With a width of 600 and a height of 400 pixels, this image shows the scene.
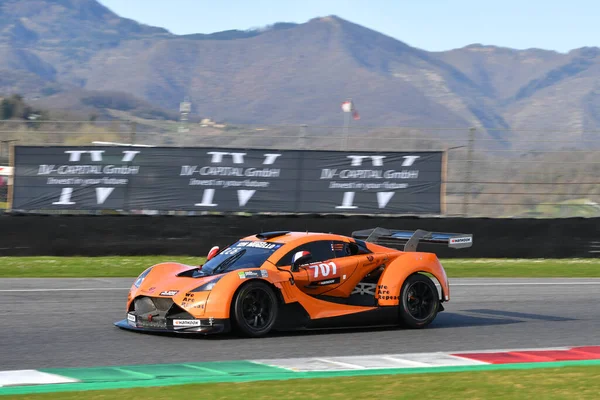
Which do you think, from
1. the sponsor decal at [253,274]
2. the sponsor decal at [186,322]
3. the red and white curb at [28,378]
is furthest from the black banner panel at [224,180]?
the red and white curb at [28,378]

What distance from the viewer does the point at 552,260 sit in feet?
59.9

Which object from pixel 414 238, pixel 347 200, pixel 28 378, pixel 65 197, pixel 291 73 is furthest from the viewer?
pixel 291 73

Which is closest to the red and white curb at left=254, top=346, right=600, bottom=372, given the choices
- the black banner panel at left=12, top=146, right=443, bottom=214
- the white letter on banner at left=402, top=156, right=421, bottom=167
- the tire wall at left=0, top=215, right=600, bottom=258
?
the tire wall at left=0, top=215, right=600, bottom=258

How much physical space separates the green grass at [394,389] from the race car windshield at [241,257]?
268 cm

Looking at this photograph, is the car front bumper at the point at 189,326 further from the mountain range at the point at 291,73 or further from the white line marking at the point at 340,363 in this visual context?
the mountain range at the point at 291,73

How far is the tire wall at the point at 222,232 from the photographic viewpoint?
16.5m

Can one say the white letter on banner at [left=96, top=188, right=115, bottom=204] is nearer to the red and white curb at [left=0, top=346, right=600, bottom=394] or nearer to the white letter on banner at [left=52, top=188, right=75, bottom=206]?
the white letter on banner at [left=52, top=188, right=75, bottom=206]

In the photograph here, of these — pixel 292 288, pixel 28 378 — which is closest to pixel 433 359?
pixel 292 288

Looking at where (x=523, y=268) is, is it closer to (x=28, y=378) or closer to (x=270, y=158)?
(x=270, y=158)

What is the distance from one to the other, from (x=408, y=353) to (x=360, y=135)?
452 inches

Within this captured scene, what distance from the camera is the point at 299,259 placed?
928 centimetres

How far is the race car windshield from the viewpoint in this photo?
367 inches

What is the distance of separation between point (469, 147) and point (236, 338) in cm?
1148

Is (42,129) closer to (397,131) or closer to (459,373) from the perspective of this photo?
(397,131)
